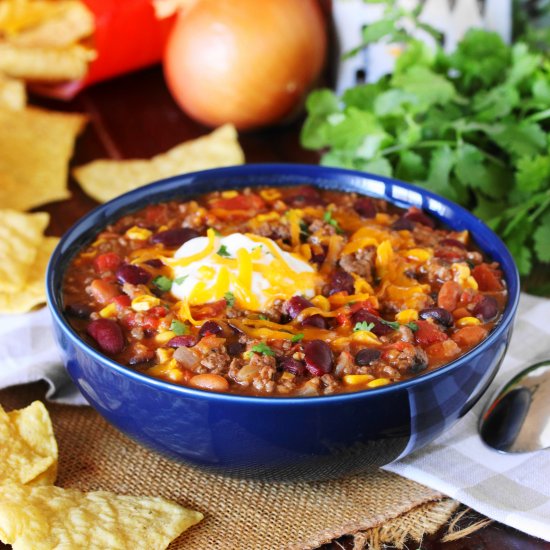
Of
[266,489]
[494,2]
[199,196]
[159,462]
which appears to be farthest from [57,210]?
[494,2]

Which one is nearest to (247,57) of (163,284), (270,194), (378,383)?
(270,194)

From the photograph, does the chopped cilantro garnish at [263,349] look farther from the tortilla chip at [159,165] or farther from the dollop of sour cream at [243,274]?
the tortilla chip at [159,165]

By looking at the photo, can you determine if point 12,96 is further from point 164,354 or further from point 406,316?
point 406,316

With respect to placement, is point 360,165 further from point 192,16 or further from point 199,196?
point 192,16

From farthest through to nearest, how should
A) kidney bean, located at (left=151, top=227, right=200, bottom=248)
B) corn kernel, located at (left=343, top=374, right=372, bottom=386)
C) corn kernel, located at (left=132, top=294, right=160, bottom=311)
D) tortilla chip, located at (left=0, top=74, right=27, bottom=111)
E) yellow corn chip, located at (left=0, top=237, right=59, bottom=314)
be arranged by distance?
tortilla chip, located at (left=0, top=74, right=27, bottom=111), yellow corn chip, located at (left=0, top=237, right=59, bottom=314), kidney bean, located at (left=151, top=227, right=200, bottom=248), corn kernel, located at (left=132, top=294, right=160, bottom=311), corn kernel, located at (left=343, top=374, right=372, bottom=386)

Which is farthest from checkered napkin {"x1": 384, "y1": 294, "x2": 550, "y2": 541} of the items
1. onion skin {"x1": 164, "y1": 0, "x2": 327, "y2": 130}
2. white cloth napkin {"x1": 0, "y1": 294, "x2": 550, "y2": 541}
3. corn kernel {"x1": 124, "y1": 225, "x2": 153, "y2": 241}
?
onion skin {"x1": 164, "y1": 0, "x2": 327, "y2": 130}

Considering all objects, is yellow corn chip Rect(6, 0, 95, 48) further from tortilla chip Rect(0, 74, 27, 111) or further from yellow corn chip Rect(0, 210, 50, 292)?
yellow corn chip Rect(0, 210, 50, 292)
